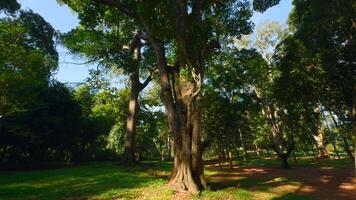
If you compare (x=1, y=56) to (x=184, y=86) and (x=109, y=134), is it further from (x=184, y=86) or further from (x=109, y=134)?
(x=109, y=134)

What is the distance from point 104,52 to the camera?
2712cm

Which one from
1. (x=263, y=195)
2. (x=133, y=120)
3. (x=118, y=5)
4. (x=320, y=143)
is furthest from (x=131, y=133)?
(x=320, y=143)

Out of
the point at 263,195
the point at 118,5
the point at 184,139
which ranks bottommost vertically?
the point at 263,195

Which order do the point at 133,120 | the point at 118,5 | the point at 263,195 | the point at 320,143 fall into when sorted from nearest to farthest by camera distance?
the point at 263,195 < the point at 118,5 < the point at 133,120 < the point at 320,143

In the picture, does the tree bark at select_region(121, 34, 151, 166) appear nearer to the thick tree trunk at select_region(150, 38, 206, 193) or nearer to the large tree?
the large tree

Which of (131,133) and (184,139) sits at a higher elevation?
(131,133)

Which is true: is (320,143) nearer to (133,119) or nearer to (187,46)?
(133,119)

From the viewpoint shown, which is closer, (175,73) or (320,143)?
(175,73)

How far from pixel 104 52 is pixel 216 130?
14185 millimetres

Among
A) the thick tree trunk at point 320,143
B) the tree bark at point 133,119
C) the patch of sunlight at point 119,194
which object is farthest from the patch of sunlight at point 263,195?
the thick tree trunk at point 320,143

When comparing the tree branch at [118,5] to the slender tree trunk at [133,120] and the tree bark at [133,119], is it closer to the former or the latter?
the tree bark at [133,119]

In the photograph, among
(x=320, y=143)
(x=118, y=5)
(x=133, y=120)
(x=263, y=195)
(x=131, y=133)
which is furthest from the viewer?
(x=320, y=143)

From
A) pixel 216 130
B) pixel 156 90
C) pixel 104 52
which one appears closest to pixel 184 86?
pixel 104 52

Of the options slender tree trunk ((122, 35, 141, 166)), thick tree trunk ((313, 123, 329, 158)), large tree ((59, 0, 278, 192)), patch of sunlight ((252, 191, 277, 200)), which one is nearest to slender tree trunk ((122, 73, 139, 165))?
slender tree trunk ((122, 35, 141, 166))
